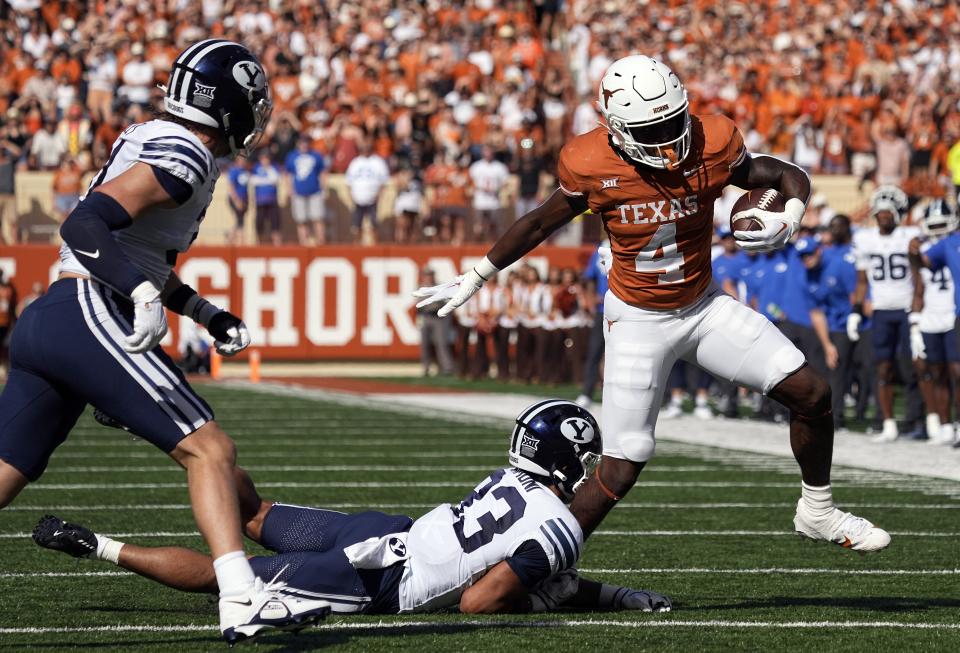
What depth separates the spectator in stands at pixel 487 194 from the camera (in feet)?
72.1

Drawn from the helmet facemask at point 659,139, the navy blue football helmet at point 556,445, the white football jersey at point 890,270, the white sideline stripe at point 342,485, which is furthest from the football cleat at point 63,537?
the white football jersey at point 890,270

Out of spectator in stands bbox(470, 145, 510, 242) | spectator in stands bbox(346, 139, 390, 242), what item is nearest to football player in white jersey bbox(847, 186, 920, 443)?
spectator in stands bbox(470, 145, 510, 242)

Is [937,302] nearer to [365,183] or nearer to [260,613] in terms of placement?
[260,613]

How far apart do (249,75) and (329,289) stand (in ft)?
57.4

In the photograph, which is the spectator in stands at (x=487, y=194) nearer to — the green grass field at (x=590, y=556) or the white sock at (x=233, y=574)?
the green grass field at (x=590, y=556)

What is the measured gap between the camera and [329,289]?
22500 millimetres

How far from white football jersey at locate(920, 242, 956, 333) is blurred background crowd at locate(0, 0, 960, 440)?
715 cm

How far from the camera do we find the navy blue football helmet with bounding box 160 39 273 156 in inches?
197

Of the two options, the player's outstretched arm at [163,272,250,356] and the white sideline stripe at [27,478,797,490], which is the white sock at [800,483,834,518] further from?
the white sideline stripe at [27,478,797,490]

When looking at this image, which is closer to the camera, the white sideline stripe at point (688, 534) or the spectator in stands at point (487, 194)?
the white sideline stripe at point (688, 534)

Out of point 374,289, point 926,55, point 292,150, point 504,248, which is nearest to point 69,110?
point 292,150

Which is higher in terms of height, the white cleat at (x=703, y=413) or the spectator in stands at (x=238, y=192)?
the spectator in stands at (x=238, y=192)

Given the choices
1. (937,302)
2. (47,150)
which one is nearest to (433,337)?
(47,150)

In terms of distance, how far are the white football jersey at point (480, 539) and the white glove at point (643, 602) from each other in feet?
1.15
